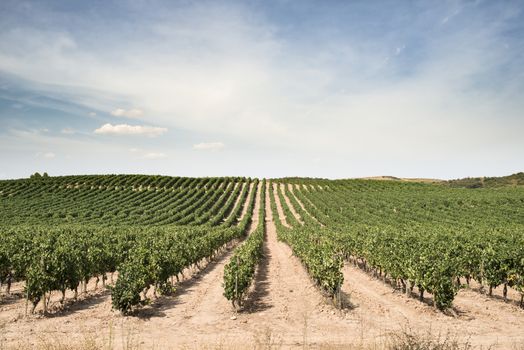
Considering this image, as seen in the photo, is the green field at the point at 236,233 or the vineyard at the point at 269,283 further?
the green field at the point at 236,233

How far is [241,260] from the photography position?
21125mm

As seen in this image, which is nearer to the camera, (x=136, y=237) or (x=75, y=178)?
(x=136, y=237)

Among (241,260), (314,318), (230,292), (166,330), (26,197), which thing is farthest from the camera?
(26,197)

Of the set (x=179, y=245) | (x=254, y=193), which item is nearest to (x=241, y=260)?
(x=179, y=245)

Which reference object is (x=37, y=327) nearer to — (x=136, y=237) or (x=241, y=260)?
(x=241, y=260)

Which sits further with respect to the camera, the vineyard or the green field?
the green field

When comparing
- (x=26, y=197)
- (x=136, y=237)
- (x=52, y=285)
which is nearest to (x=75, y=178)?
(x=26, y=197)

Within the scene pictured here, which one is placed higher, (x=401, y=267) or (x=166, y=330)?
(x=401, y=267)

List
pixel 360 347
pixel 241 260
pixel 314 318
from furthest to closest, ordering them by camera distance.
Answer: pixel 241 260 → pixel 314 318 → pixel 360 347

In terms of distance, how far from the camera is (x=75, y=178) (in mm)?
104375

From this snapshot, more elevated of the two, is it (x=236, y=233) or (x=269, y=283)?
(x=269, y=283)

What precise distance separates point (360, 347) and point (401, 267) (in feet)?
29.7

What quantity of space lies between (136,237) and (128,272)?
66.1 feet

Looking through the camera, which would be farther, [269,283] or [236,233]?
[236,233]
